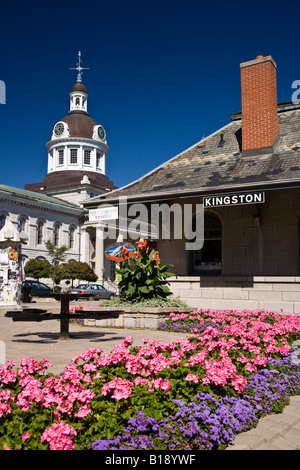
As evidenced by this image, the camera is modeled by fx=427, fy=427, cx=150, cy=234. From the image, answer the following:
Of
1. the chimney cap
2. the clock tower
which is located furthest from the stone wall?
the clock tower

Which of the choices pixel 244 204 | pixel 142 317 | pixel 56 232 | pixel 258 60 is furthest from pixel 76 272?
pixel 142 317

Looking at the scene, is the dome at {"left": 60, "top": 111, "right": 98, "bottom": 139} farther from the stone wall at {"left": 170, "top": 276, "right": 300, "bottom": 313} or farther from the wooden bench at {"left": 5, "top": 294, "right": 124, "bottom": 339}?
the wooden bench at {"left": 5, "top": 294, "right": 124, "bottom": 339}

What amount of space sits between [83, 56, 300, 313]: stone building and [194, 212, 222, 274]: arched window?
33mm

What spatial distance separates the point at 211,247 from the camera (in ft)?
46.5

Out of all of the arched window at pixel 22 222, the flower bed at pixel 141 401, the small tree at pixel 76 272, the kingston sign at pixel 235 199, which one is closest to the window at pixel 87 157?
the arched window at pixel 22 222

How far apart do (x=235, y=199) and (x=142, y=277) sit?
3.39 meters

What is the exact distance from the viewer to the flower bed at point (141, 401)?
3.25 meters

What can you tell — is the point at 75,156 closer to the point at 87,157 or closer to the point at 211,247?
the point at 87,157

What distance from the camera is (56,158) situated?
8175cm

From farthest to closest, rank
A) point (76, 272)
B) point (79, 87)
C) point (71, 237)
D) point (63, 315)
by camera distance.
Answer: point (79, 87) → point (71, 237) → point (76, 272) → point (63, 315)

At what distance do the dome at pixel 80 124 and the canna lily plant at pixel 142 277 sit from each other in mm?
72701

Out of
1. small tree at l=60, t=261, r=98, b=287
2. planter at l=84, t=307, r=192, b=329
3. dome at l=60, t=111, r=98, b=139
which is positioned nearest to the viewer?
planter at l=84, t=307, r=192, b=329

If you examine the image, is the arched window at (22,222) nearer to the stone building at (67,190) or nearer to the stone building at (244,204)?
the stone building at (67,190)

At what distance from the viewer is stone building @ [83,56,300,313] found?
12.4 m
